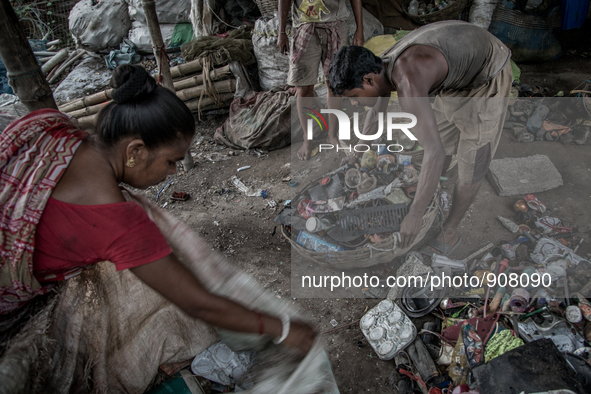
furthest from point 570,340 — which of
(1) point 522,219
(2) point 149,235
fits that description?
(2) point 149,235

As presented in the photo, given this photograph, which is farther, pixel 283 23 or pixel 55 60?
pixel 55 60

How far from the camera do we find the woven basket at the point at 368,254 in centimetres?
245

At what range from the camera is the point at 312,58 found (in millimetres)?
3717

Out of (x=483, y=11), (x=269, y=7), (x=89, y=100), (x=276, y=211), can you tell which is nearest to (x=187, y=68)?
(x=269, y=7)

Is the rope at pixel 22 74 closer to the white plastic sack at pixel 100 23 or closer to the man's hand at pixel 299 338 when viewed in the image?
the man's hand at pixel 299 338

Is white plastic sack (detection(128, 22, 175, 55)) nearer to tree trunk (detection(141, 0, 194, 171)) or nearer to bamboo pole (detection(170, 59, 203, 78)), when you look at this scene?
bamboo pole (detection(170, 59, 203, 78))

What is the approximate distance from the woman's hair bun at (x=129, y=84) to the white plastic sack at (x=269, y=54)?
11.9 feet

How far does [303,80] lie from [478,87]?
1.86 metres

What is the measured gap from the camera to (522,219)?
121 inches

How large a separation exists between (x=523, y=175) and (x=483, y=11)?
3067mm

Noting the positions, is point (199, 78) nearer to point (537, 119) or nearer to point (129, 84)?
point (129, 84)

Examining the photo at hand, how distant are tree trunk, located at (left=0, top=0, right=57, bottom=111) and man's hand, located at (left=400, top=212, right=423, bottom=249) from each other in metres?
2.25

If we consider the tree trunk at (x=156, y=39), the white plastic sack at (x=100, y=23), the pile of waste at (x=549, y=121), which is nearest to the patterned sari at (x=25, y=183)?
the tree trunk at (x=156, y=39)

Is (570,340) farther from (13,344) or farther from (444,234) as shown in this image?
(13,344)
